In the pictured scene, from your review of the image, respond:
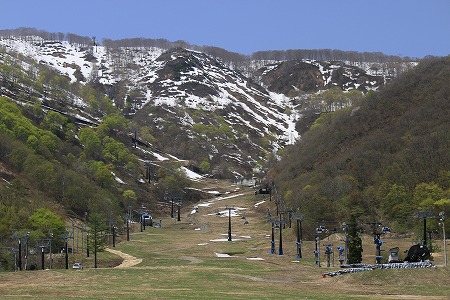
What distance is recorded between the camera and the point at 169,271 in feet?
198

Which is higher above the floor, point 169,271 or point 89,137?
point 89,137

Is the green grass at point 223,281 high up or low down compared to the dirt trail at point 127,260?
up

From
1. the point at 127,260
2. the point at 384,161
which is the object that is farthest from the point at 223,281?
the point at 384,161

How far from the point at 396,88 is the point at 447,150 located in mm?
61146

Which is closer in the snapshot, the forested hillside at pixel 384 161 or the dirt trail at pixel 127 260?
the dirt trail at pixel 127 260

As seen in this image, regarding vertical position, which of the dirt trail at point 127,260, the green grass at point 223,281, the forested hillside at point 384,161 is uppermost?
the forested hillside at point 384,161

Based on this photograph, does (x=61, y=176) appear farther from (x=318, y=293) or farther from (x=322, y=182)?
(x=318, y=293)

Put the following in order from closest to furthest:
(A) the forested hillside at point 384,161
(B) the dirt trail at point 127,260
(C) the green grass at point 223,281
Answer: (C) the green grass at point 223,281 < (B) the dirt trail at point 127,260 < (A) the forested hillside at point 384,161

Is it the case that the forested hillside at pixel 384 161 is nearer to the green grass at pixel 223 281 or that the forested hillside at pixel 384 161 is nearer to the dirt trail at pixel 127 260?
the green grass at pixel 223 281

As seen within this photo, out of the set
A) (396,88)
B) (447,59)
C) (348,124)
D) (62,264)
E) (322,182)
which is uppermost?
(447,59)

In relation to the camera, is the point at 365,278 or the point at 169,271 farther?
the point at 169,271

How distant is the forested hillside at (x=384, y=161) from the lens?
97250 millimetres

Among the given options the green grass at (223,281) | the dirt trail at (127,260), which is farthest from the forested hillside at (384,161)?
the dirt trail at (127,260)

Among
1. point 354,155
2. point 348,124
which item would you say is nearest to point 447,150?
point 354,155
